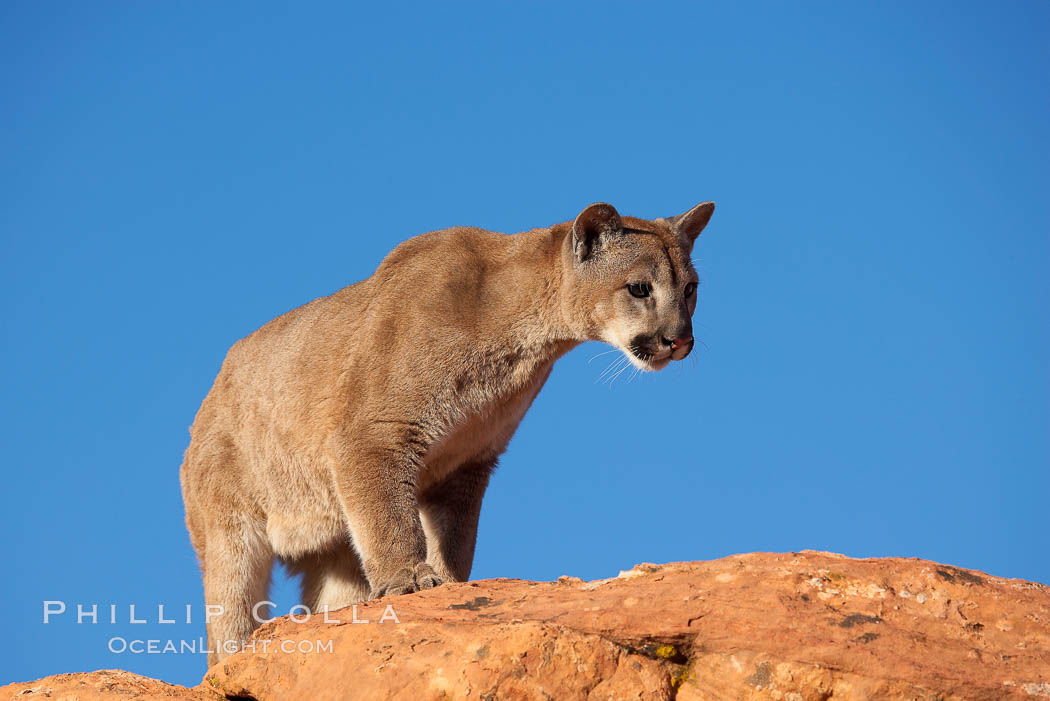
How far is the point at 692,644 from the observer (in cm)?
504

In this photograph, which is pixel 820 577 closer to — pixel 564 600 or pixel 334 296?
pixel 564 600

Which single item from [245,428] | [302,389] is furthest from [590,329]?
[245,428]

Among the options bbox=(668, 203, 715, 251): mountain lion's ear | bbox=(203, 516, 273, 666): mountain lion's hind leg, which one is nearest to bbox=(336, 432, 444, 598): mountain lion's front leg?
bbox=(203, 516, 273, 666): mountain lion's hind leg

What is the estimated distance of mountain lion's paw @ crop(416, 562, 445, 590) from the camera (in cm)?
745

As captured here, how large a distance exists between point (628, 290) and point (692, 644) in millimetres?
4063

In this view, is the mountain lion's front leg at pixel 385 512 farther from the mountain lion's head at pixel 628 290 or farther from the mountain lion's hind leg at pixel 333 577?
the mountain lion's head at pixel 628 290

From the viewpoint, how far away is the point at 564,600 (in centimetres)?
562

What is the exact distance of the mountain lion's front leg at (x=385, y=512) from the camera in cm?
771

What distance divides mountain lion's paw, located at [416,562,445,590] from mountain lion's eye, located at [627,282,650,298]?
2628mm

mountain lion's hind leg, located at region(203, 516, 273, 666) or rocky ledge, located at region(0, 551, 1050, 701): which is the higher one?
mountain lion's hind leg, located at region(203, 516, 273, 666)

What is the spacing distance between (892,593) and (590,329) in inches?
152

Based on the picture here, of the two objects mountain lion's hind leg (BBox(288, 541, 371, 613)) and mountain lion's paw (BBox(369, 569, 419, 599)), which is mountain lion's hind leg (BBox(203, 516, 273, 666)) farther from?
mountain lion's paw (BBox(369, 569, 419, 599))

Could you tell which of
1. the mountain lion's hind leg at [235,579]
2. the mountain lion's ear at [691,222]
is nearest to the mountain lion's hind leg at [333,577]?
the mountain lion's hind leg at [235,579]

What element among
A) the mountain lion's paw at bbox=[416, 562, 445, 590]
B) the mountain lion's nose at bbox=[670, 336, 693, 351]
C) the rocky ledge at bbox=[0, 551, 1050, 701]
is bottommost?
the rocky ledge at bbox=[0, 551, 1050, 701]
